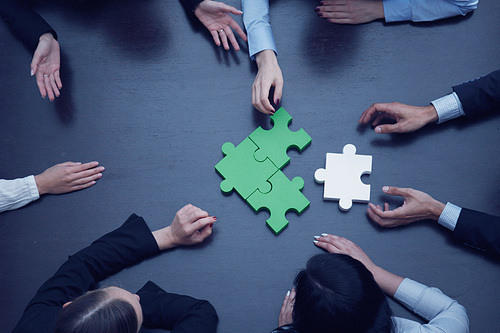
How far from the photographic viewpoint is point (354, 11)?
1.57 m

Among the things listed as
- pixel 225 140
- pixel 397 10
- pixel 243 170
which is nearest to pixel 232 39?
pixel 225 140

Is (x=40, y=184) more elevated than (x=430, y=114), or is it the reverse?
(x=430, y=114)

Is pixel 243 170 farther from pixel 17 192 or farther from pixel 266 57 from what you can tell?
pixel 17 192

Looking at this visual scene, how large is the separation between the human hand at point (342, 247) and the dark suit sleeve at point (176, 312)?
16.6 inches

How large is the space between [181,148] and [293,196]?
17.8 inches

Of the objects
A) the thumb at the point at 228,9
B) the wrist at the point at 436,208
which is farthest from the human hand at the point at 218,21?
the wrist at the point at 436,208

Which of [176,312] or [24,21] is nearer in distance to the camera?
[176,312]

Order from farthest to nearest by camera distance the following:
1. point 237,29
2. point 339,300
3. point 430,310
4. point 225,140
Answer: point 237,29
point 225,140
point 430,310
point 339,300

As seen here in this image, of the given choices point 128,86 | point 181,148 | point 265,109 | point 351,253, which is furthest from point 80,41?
point 351,253

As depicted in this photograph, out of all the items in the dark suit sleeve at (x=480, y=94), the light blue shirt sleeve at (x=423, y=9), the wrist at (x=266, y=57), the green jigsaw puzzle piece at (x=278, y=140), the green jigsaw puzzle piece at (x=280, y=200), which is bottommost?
the green jigsaw puzzle piece at (x=280, y=200)

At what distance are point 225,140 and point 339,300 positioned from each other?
0.72m

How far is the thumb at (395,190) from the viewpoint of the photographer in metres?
1.36

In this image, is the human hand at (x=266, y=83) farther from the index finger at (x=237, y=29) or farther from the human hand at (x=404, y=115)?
the human hand at (x=404, y=115)

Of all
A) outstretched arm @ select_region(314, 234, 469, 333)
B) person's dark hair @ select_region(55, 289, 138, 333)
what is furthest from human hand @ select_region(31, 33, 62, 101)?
outstretched arm @ select_region(314, 234, 469, 333)
